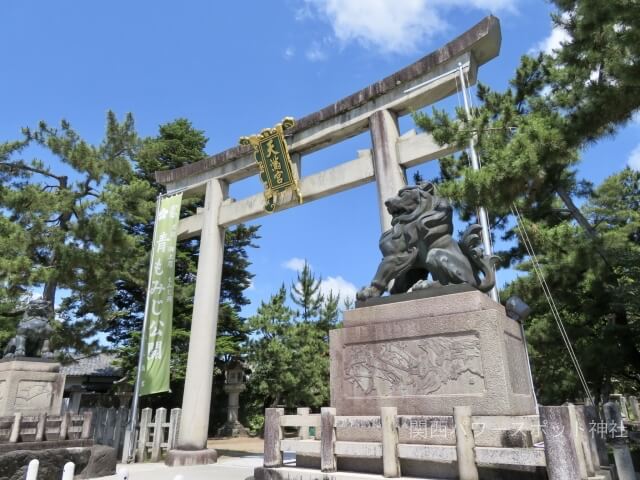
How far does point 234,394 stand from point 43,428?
14.0 m

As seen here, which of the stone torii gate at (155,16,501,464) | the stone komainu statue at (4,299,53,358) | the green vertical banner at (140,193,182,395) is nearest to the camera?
the stone komainu statue at (4,299,53,358)

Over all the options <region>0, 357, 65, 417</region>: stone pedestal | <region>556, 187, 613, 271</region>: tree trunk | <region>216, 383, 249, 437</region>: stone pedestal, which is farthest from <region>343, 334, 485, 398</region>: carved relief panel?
<region>216, 383, 249, 437</region>: stone pedestal

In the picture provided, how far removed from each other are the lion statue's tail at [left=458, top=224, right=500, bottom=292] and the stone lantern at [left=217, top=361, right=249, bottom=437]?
16.5 m

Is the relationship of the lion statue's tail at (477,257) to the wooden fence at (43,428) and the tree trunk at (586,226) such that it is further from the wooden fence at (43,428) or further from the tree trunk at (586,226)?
the wooden fence at (43,428)

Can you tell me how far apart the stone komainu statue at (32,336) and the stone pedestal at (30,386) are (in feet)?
0.78

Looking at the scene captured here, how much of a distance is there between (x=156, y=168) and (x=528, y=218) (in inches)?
566

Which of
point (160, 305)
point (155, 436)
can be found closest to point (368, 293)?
point (160, 305)

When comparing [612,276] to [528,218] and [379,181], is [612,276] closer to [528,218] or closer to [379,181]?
[528,218]

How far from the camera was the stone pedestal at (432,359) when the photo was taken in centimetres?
358

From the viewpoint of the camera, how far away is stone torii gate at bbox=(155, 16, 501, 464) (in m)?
8.47

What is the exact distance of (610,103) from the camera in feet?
15.7

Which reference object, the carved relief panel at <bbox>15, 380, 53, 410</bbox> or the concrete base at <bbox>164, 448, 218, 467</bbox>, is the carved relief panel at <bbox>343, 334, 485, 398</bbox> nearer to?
the carved relief panel at <bbox>15, 380, 53, 410</bbox>

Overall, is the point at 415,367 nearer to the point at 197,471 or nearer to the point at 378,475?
the point at 378,475

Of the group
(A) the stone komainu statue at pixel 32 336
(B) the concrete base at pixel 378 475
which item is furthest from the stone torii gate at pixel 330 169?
(B) the concrete base at pixel 378 475
